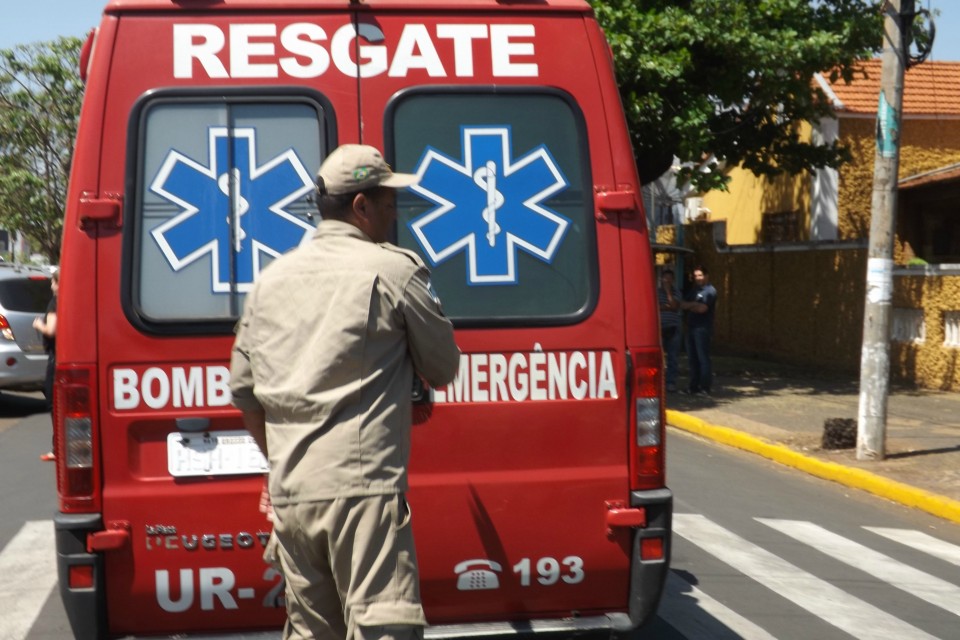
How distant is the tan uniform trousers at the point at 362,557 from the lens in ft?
10.5

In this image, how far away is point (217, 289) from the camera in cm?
423

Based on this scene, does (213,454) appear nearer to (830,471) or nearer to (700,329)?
(830,471)

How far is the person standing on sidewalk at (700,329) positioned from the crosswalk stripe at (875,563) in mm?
7749

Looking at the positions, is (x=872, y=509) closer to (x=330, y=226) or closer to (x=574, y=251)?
(x=574, y=251)

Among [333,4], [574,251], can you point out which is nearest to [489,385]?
[574,251]

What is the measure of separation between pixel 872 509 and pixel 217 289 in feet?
23.1

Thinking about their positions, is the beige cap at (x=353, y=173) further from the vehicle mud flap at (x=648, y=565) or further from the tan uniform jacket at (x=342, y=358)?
the vehicle mud flap at (x=648, y=565)

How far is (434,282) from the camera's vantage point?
14.2ft

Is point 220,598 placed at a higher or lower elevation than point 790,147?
lower

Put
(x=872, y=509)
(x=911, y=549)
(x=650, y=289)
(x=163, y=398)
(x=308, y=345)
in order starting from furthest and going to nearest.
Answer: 1. (x=872, y=509)
2. (x=911, y=549)
3. (x=650, y=289)
4. (x=163, y=398)
5. (x=308, y=345)

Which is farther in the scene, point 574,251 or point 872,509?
point 872,509

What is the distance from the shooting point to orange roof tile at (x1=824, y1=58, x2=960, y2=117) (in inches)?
957

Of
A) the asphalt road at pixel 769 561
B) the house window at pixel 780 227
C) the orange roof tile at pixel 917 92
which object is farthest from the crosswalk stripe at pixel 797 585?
the house window at pixel 780 227

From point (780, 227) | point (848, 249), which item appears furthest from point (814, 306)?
point (780, 227)
